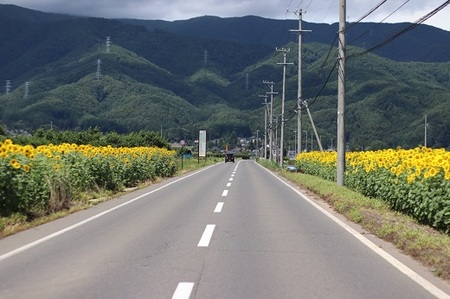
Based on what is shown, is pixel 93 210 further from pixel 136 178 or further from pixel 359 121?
pixel 359 121

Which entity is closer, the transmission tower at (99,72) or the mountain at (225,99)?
the mountain at (225,99)

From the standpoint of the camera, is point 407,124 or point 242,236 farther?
point 407,124

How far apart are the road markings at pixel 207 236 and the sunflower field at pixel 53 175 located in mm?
3815

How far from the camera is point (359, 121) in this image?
87.1m

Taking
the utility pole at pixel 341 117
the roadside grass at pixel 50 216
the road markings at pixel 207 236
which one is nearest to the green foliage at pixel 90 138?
the roadside grass at pixel 50 216

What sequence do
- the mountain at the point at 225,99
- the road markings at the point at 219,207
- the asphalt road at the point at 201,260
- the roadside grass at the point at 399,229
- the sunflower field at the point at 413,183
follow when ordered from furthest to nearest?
1. the mountain at the point at 225,99
2. the road markings at the point at 219,207
3. the sunflower field at the point at 413,183
4. the roadside grass at the point at 399,229
5. the asphalt road at the point at 201,260

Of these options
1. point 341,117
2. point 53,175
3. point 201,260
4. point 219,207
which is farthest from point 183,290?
point 341,117

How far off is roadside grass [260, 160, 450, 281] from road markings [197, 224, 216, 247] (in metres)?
3.06

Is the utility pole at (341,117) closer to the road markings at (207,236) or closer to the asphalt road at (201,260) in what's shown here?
the asphalt road at (201,260)

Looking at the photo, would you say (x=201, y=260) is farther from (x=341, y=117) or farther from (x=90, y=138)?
(x=90, y=138)

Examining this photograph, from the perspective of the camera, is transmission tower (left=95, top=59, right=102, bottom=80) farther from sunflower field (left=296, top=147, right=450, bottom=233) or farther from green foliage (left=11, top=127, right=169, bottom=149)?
sunflower field (left=296, top=147, right=450, bottom=233)

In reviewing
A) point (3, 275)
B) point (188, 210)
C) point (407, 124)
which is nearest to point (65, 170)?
point (188, 210)

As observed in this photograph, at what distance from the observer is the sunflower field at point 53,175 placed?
10625 millimetres

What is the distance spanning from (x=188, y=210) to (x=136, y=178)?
11.2 m
